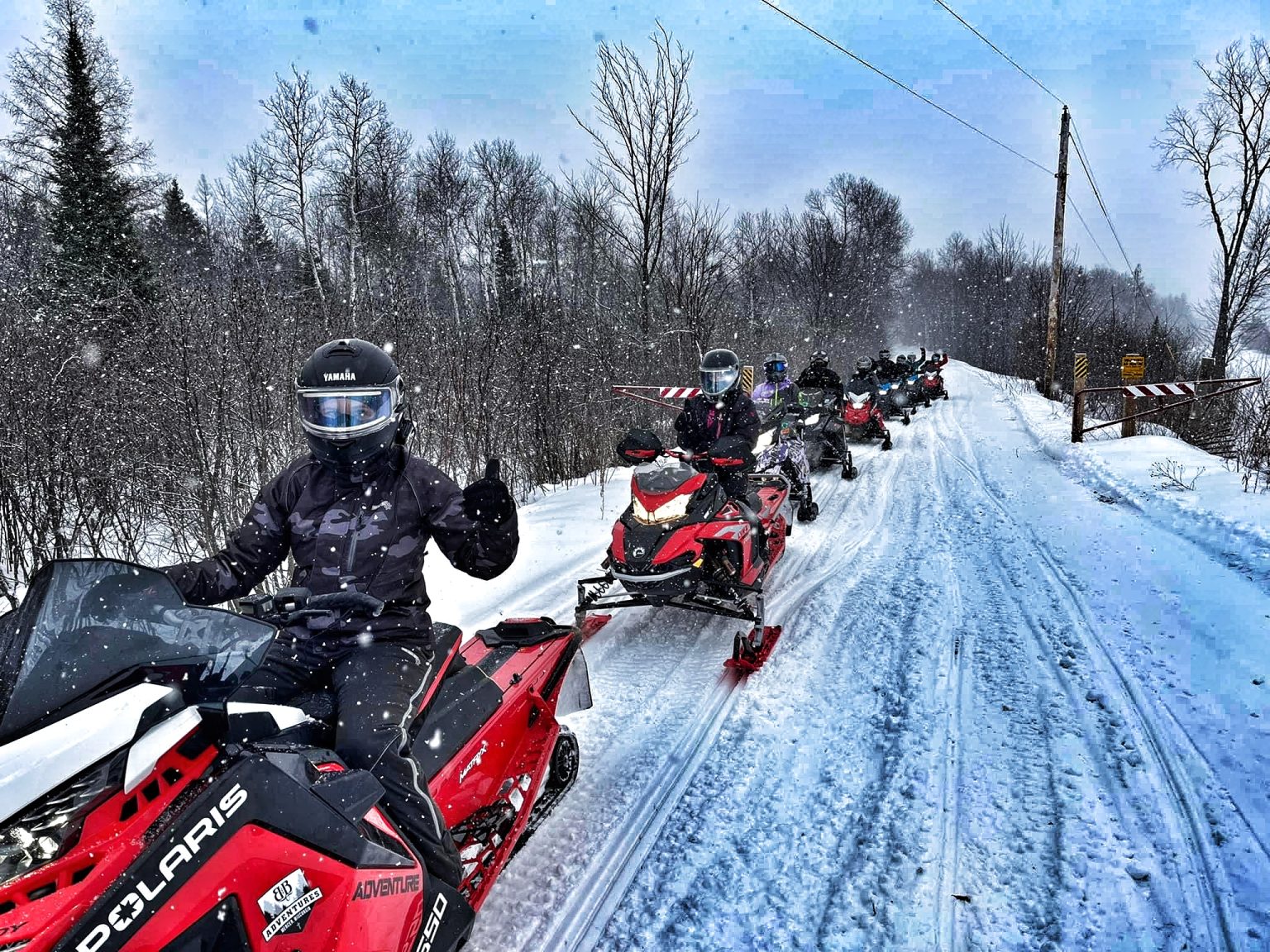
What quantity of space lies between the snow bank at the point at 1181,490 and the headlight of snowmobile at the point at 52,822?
20.7ft

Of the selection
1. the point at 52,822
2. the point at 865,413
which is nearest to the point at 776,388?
the point at 865,413

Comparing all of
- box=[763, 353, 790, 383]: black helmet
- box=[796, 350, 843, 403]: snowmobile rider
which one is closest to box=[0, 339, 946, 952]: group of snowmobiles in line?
box=[763, 353, 790, 383]: black helmet

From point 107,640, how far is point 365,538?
42.9 inches

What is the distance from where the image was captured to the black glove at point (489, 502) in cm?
244

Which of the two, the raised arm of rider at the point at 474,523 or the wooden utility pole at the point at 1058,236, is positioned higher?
the wooden utility pole at the point at 1058,236

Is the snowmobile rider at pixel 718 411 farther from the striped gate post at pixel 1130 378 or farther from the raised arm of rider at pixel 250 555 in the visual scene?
the striped gate post at pixel 1130 378

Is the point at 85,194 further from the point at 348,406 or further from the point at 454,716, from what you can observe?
the point at 454,716

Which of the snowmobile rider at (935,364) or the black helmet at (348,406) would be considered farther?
the snowmobile rider at (935,364)

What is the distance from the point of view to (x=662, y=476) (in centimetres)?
476

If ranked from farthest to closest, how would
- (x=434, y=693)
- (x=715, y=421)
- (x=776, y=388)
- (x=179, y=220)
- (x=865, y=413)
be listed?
(x=179, y=220)
(x=865, y=413)
(x=776, y=388)
(x=715, y=421)
(x=434, y=693)

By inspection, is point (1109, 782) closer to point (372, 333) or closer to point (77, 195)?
point (372, 333)

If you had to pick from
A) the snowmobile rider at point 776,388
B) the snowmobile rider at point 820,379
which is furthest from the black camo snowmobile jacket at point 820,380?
the snowmobile rider at point 776,388

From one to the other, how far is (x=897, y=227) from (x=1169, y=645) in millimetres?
48684

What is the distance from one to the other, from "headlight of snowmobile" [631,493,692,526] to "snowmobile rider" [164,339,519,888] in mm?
Answer: 2153
